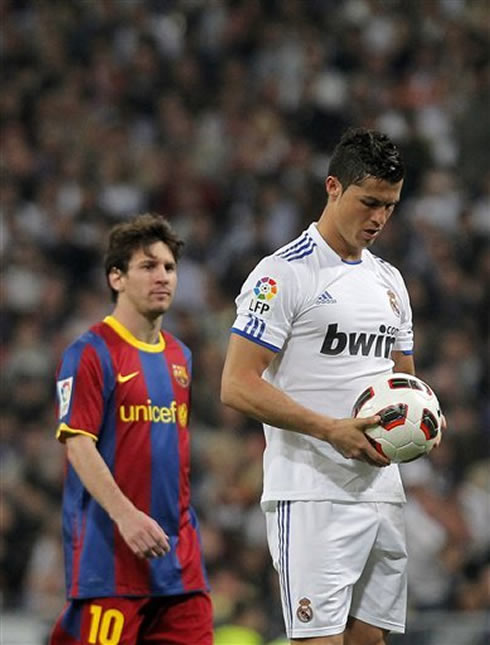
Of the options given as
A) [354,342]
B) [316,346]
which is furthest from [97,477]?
[354,342]

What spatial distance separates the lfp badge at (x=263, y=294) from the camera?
4.55 m

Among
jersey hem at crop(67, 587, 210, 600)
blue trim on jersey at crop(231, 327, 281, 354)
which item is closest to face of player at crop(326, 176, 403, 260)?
blue trim on jersey at crop(231, 327, 281, 354)

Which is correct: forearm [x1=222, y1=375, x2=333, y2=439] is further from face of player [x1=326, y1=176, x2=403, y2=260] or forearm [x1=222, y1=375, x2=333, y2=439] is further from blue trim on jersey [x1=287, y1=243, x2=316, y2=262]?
face of player [x1=326, y1=176, x2=403, y2=260]

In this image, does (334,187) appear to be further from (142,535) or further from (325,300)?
(142,535)

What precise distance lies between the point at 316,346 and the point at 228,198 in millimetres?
7351

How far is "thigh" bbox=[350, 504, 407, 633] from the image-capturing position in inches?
183

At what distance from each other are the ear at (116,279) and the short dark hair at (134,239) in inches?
0.4

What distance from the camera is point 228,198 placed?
1189 cm

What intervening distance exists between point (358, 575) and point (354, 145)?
1.32m

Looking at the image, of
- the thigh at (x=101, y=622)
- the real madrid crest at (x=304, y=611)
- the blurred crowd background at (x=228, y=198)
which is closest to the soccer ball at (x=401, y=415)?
the real madrid crest at (x=304, y=611)

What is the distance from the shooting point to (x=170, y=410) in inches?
204

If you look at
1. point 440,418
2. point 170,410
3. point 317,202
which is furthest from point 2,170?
point 440,418

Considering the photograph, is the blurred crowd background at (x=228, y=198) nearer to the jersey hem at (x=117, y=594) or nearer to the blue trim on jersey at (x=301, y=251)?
the jersey hem at (x=117, y=594)

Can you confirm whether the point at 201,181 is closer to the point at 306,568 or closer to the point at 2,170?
the point at 2,170
